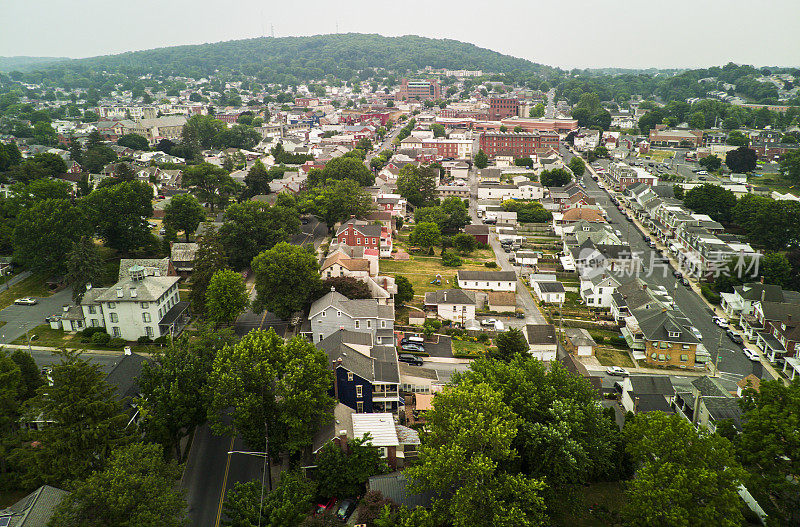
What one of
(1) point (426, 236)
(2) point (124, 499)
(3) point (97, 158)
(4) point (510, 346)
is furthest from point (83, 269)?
(3) point (97, 158)

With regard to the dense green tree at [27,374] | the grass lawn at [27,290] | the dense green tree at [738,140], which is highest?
the dense green tree at [738,140]

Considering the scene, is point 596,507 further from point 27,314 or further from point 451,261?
point 27,314

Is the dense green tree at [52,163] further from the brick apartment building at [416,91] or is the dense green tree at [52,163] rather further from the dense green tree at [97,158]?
the brick apartment building at [416,91]

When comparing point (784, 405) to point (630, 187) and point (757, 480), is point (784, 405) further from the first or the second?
point (630, 187)

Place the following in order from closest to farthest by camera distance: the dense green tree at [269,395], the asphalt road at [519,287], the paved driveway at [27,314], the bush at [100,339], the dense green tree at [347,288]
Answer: the dense green tree at [269,395], the bush at [100,339], the paved driveway at [27,314], the dense green tree at [347,288], the asphalt road at [519,287]

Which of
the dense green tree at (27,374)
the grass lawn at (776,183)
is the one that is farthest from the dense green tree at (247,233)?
the grass lawn at (776,183)
